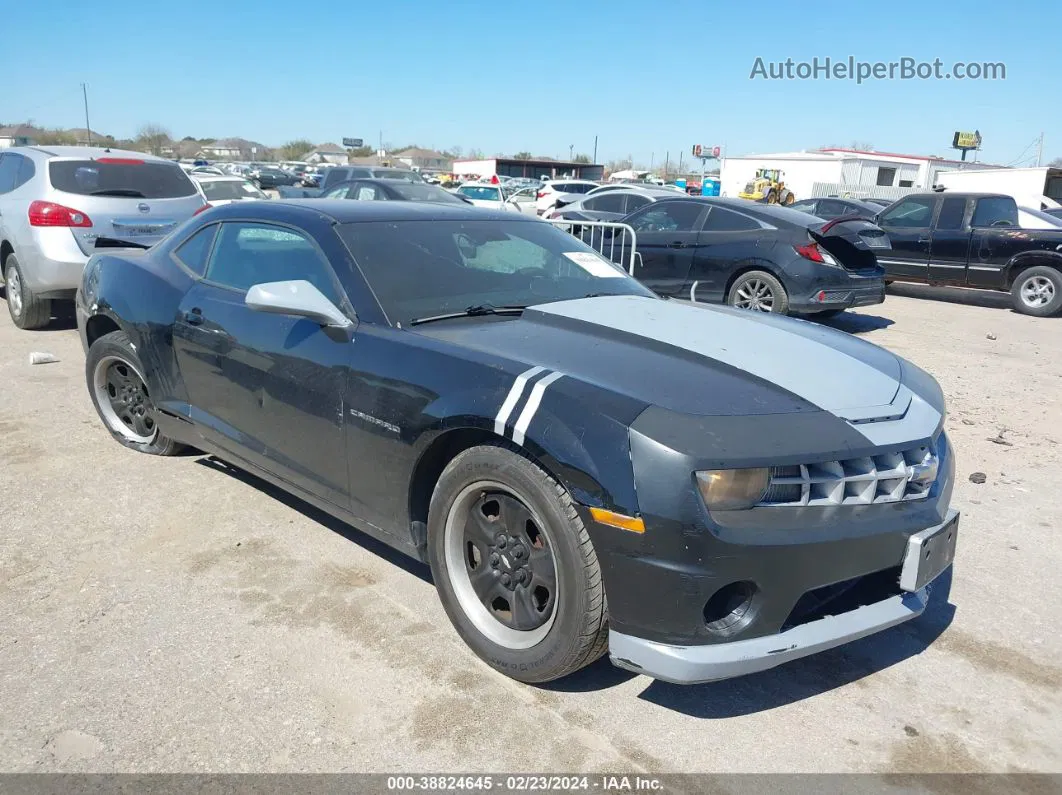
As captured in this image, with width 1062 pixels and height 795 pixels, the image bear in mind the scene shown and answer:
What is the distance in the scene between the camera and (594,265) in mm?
4180

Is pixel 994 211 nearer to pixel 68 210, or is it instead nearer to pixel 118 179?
pixel 118 179

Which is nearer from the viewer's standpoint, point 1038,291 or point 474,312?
point 474,312

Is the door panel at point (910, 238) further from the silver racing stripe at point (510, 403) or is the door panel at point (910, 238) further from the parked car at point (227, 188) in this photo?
the silver racing stripe at point (510, 403)

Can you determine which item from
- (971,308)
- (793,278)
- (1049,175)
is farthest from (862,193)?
(793,278)

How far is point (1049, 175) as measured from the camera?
112 ft

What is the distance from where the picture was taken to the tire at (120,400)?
4.70m

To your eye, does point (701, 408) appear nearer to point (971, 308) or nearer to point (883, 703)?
point (883, 703)

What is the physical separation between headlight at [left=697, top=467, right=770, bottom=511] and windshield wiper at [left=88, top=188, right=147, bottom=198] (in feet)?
23.7

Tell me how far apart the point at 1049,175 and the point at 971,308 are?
27.8 m

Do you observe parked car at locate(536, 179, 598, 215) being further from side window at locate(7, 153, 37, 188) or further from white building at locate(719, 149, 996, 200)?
white building at locate(719, 149, 996, 200)

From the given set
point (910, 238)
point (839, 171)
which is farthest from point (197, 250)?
point (839, 171)

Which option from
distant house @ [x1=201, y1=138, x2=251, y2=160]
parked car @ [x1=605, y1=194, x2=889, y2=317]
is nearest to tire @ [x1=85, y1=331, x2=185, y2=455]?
parked car @ [x1=605, y1=194, x2=889, y2=317]

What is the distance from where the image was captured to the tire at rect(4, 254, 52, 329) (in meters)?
7.81

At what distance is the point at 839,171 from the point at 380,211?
47.6 meters
